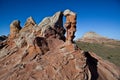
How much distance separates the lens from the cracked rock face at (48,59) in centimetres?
1656

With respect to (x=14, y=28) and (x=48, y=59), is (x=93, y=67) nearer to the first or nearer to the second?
(x=48, y=59)

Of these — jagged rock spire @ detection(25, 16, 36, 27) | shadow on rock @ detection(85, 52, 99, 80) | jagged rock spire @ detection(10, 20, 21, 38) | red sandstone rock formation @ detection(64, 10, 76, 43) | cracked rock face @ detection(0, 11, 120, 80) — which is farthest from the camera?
jagged rock spire @ detection(25, 16, 36, 27)

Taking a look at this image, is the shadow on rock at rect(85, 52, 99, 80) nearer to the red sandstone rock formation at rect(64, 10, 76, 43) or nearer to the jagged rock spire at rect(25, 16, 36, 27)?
the red sandstone rock formation at rect(64, 10, 76, 43)

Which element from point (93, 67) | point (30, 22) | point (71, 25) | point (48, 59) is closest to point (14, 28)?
point (30, 22)

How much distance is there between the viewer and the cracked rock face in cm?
1656

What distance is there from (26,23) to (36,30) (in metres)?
3.74

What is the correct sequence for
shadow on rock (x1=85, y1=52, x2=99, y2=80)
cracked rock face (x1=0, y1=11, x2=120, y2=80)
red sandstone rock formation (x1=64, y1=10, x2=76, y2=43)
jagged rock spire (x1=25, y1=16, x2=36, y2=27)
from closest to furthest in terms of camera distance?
cracked rock face (x1=0, y1=11, x2=120, y2=80) → shadow on rock (x1=85, y1=52, x2=99, y2=80) → red sandstone rock formation (x1=64, y1=10, x2=76, y2=43) → jagged rock spire (x1=25, y1=16, x2=36, y2=27)

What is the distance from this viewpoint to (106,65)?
21922mm

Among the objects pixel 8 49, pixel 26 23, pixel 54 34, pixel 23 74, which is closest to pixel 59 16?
pixel 54 34

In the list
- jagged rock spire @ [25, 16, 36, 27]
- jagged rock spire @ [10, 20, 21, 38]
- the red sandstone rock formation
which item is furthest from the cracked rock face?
the red sandstone rock formation

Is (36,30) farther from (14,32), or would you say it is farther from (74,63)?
(74,63)

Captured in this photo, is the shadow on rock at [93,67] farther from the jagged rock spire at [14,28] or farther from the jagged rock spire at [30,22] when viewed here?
the jagged rock spire at [14,28]

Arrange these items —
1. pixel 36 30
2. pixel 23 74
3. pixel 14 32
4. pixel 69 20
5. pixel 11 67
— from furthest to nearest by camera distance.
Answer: pixel 14 32 → pixel 36 30 → pixel 69 20 → pixel 11 67 → pixel 23 74

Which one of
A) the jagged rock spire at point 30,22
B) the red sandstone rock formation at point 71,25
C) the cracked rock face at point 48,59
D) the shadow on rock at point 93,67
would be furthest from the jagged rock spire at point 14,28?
the shadow on rock at point 93,67
